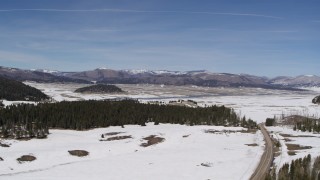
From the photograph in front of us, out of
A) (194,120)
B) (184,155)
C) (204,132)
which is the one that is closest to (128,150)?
(184,155)

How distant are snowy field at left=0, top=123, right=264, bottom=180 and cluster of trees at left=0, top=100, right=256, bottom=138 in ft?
29.9

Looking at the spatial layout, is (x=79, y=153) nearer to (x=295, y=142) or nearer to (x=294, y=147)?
(x=294, y=147)

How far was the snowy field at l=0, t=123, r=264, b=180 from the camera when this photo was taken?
75.2 metres

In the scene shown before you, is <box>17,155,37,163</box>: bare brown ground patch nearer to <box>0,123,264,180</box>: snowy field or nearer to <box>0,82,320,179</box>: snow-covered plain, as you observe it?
<box>0,123,264,180</box>: snowy field

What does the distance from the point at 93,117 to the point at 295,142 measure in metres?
76.8

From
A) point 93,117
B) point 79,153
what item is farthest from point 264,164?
point 93,117

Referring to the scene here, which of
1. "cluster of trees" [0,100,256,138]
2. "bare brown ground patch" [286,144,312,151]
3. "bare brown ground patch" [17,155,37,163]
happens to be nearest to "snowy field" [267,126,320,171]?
"bare brown ground patch" [286,144,312,151]

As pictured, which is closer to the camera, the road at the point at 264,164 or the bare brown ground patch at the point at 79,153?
the road at the point at 264,164

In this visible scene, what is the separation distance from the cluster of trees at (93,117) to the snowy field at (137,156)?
912 centimetres

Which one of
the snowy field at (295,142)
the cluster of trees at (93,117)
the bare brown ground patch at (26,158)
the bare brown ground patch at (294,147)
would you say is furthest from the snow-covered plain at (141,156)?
the cluster of trees at (93,117)

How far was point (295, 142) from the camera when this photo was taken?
119312mm

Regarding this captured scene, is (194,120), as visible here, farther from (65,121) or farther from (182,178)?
(182,178)

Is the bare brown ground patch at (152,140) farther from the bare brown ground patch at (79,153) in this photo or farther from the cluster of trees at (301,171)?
the cluster of trees at (301,171)

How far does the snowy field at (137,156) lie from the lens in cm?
7525
